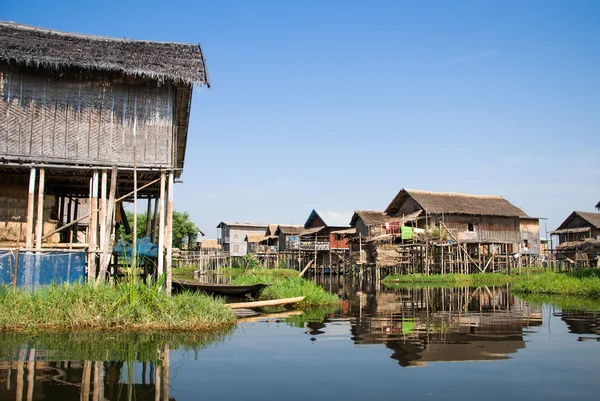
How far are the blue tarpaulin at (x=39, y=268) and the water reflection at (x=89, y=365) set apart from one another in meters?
Answer: 2.51

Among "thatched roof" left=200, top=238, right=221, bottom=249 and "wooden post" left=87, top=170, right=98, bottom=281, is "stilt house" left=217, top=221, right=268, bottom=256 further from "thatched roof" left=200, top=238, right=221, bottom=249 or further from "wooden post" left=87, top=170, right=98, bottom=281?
"wooden post" left=87, top=170, right=98, bottom=281

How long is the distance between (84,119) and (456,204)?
2758 cm

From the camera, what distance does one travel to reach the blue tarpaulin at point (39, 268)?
11.1 meters

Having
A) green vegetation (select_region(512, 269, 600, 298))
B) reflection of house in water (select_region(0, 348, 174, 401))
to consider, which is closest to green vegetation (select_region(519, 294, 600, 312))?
green vegetation (select_region(512, 269, 600, 298))

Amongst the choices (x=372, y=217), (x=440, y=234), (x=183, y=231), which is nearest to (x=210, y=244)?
(x=183, y=231)

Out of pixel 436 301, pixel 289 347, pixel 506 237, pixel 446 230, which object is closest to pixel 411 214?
pixel 446 230

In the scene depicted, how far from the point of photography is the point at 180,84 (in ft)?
42.4

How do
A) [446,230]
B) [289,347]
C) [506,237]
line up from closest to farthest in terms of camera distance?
1. [289,347]
2. [446,230]
3. [506,237]

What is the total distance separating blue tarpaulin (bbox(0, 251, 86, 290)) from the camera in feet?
36.3

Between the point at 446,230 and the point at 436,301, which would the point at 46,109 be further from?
the point at 446,230

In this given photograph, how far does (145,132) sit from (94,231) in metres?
2.68

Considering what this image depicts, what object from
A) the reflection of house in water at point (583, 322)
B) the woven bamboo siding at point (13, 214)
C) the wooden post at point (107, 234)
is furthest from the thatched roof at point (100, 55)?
the reflection of house in water at point (583, 322)

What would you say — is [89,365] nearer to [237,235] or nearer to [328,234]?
[328,234]

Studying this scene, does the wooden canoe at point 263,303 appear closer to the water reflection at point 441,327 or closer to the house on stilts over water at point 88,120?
the water reflection at point 441,327
